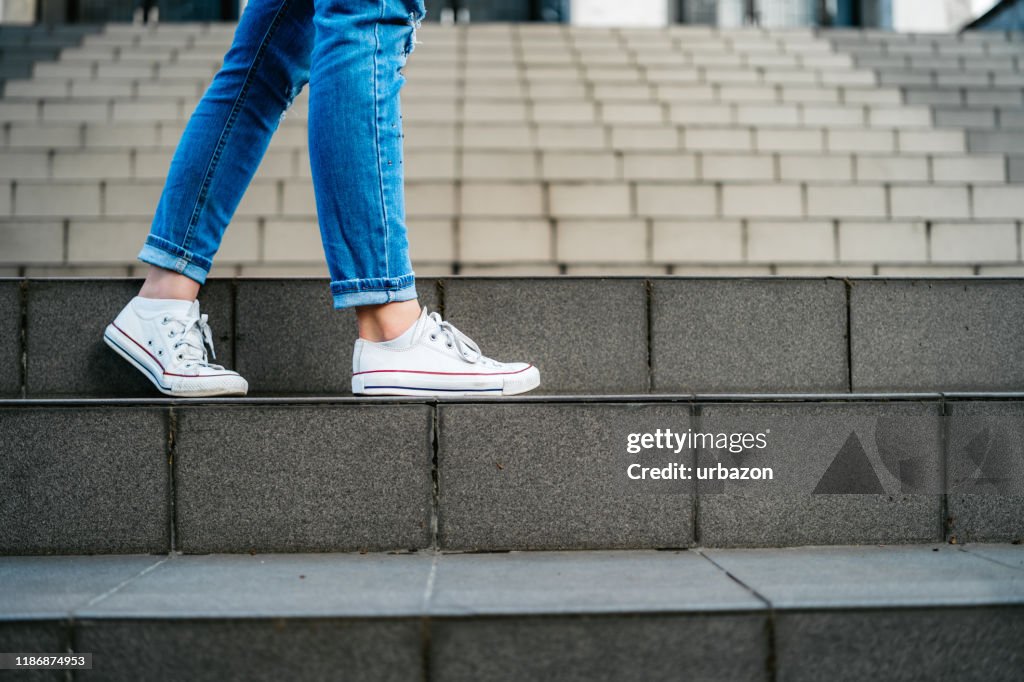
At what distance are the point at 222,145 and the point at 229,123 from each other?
0.05m

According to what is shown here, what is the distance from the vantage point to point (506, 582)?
4.12ft

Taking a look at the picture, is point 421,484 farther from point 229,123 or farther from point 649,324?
point 229,123

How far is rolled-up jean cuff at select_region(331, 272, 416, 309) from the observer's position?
1.46m

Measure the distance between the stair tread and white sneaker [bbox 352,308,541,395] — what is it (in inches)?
13.9

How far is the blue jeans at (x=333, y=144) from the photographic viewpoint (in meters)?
1.42

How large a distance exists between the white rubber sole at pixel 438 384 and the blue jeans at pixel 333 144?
0.17m

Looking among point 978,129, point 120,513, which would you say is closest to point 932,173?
point 978,129

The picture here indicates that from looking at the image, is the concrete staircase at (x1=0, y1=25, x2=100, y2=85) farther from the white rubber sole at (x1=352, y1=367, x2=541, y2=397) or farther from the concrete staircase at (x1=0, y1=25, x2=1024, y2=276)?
the white rubber sole at (x1=352, y1=367, x2=541, y2=397)

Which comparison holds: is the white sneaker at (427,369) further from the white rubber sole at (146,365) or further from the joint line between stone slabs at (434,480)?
the white rubber sole at (146,365)

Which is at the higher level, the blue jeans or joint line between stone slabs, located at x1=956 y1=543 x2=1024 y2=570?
the blue jeans

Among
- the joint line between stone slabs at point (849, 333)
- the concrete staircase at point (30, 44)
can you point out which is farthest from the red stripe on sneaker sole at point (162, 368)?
the concrete staircase at point (30, 44)

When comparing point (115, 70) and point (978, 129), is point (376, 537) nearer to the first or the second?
point (978, 129)

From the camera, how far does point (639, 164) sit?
4.36m

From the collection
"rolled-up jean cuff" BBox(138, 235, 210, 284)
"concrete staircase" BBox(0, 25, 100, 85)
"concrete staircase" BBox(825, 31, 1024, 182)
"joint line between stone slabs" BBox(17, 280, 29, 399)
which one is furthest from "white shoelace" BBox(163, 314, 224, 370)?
"concrete staircase" BBox(0, 25, 100, 85)
